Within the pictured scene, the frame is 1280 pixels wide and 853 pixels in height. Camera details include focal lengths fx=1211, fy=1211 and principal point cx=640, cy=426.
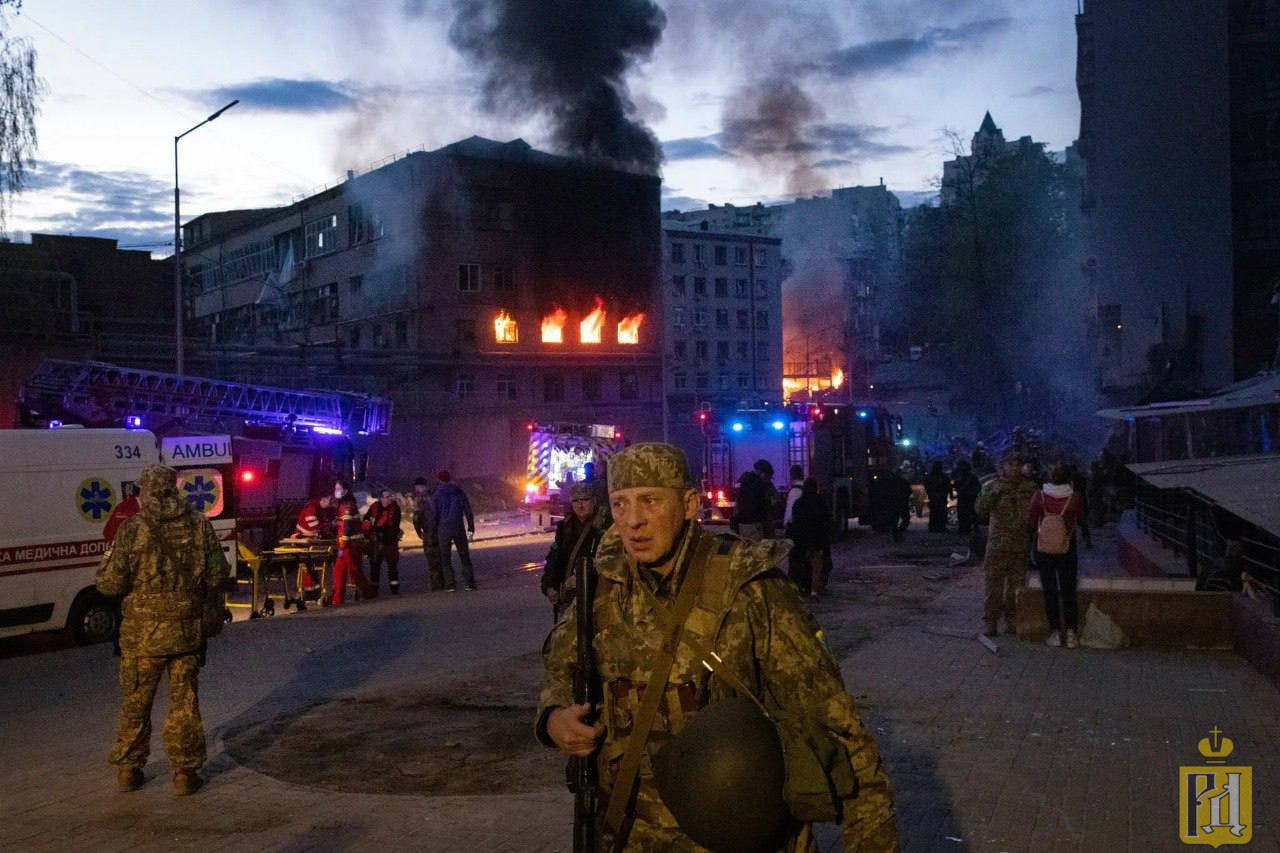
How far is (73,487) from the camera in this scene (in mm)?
13578

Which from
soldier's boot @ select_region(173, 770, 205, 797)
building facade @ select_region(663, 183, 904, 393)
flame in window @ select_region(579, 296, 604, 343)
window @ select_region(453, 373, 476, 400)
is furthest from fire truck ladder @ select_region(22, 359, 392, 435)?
building facade @ select_region(663, 183, 904, 393)

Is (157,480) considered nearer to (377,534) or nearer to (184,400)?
(377,534)

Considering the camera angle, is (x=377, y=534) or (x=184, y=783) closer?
(x=184, y=783)

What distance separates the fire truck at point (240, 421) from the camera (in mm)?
20375

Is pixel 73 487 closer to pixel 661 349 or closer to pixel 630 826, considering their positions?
pixel 630 826

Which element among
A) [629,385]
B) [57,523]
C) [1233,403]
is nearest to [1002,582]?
[1233,403]

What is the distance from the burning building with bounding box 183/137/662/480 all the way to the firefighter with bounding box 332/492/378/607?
88.7 feet

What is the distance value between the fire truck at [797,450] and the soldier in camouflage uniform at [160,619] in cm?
1820

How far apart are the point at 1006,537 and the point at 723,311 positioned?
69.2 m

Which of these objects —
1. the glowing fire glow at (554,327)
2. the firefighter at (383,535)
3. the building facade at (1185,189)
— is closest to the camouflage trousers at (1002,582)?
the firefighter at (383,535)

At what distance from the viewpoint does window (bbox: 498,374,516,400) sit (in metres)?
54.0

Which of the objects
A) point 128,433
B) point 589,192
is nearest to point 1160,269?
point 589,192

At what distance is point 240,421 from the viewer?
24359 millimetres

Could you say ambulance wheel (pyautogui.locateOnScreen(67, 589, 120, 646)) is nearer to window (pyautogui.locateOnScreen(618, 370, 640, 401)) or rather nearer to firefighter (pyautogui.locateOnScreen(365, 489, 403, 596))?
firefighter (pyautogui.locateOnScreen(365, 489, 403, 596))
